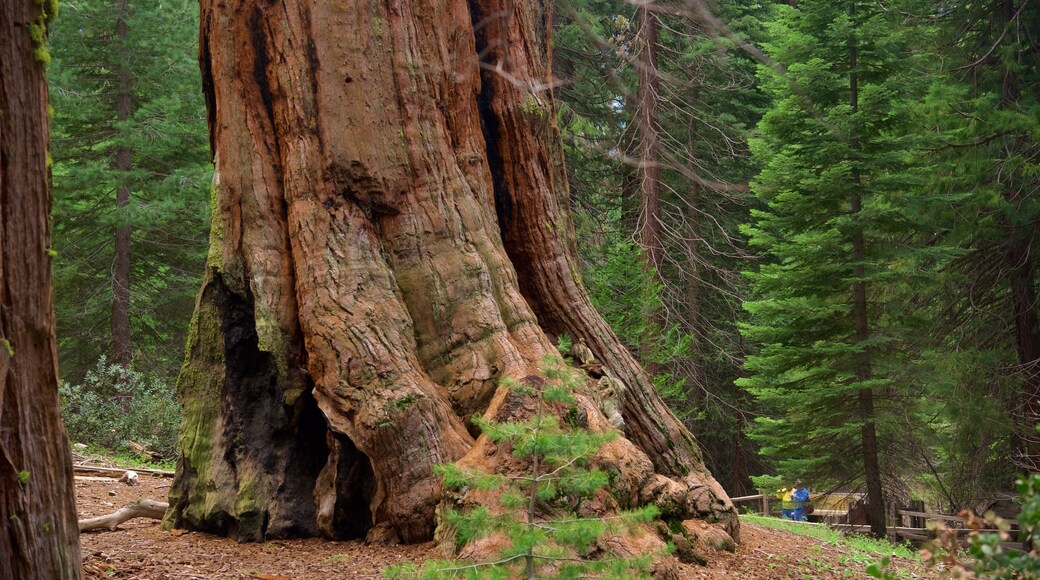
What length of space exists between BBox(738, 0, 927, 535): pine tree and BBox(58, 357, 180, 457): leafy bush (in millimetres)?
10492

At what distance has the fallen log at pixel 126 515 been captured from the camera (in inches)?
270

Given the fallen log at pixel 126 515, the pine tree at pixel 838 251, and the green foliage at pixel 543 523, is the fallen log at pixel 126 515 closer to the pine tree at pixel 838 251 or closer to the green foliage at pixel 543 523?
the green foliage at pixel 543 523

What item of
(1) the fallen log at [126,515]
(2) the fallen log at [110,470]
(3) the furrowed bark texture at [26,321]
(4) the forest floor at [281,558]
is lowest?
(4) the forest floor at [281,558]

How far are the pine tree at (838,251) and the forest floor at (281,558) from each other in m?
7.45

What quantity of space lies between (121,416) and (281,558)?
9.98 meters

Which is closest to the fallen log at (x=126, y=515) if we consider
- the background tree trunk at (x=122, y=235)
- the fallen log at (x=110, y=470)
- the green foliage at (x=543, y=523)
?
the fallen log at (x=110, y=470)

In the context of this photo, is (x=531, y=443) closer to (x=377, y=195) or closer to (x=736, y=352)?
(x=377, y=195)

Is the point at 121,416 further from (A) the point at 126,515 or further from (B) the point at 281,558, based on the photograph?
(B) the point at 281,558

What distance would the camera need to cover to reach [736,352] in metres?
22.7

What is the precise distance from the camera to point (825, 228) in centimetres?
1669

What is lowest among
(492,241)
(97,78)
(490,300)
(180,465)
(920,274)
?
(180,465)

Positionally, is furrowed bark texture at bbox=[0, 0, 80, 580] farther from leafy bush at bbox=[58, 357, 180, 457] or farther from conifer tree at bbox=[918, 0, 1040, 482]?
conifer tree at bbox=[918, 0, 1040, 482]

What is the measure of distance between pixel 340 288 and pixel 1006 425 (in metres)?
13.7

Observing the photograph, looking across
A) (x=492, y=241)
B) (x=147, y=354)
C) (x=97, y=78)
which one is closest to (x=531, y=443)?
(x=492, y=241)
